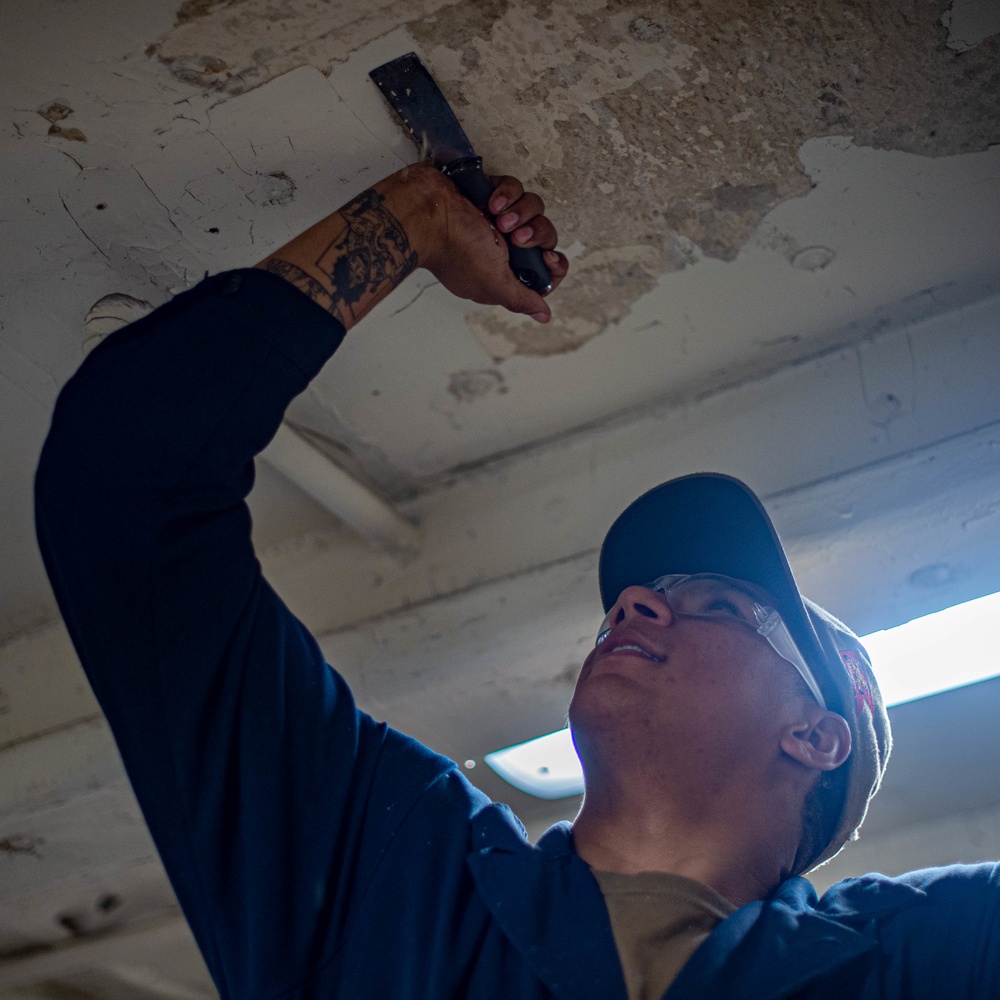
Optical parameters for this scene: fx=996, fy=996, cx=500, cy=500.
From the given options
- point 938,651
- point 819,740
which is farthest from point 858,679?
point 938,651

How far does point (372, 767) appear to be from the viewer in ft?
4.24

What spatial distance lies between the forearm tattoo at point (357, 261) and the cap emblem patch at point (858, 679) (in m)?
0.87

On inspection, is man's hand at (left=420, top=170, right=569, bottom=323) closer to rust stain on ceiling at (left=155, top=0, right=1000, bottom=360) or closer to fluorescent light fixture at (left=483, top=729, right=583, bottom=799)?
rust stain on ceiling at (left=155, top=0, right=1000, bottom=360)

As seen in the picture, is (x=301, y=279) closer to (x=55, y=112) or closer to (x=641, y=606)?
(x=55, y=112)

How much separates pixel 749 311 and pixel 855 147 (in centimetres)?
33

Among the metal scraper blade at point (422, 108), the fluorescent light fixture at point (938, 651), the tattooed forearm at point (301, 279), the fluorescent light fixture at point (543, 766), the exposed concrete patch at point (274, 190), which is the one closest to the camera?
the tattooed forearm at point (301, 279)

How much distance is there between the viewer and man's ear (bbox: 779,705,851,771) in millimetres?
1372

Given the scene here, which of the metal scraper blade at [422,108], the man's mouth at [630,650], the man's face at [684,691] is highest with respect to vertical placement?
the metal scraper blade at [422,108]

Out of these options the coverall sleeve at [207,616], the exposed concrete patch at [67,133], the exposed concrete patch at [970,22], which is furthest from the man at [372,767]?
the exposed concrete patch at [970,22]

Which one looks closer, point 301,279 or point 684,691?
point 301,279

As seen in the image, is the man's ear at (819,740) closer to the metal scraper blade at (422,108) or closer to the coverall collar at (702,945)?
the coverall collar at (702,945)

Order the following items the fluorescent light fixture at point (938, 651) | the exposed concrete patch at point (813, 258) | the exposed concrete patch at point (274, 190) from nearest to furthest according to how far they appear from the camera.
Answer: the exposed concrete patch at point (274, 190) → the exposed concrete patch at point (813, 258) → the fluorescent light fixture at point (938, 651)

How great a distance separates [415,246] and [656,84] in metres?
0.40

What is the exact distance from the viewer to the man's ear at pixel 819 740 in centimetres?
137
